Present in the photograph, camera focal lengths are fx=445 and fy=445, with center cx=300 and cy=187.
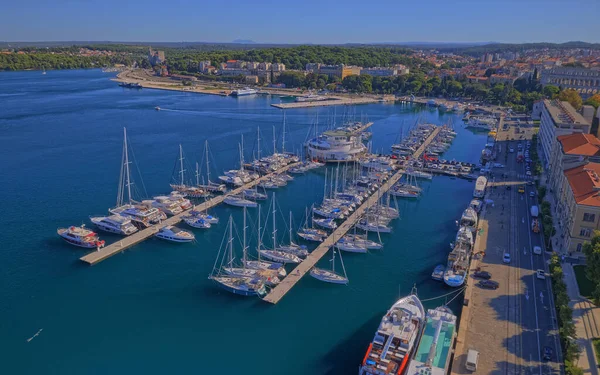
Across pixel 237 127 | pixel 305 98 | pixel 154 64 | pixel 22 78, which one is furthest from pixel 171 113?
pixel 154 64

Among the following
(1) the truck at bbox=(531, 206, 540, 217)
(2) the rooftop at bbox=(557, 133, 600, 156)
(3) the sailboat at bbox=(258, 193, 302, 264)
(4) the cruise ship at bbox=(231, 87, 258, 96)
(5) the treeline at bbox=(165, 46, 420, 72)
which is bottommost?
(3) the sailboat at bbox=(258, 193, 302, 264)

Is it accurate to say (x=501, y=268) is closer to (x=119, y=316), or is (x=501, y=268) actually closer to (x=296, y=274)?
(x=296, y=274)

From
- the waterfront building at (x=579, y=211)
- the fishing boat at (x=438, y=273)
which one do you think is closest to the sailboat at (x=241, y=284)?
the fishing boat at (x=438, y=273)

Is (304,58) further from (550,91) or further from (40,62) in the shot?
(40,62)

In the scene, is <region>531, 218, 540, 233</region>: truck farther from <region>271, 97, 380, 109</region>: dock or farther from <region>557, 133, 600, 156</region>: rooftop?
<region>271, 97, 380, 109</region>: dock

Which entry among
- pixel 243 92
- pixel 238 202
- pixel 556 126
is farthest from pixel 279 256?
pixel 243 92

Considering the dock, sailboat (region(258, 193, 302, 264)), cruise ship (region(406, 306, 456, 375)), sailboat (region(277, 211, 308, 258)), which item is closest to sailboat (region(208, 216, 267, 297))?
sailboat (region(258, 193, 302, 264))

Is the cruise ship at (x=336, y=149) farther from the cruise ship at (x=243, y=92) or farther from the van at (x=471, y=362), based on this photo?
the cruise ship at (x=243, y=92)
